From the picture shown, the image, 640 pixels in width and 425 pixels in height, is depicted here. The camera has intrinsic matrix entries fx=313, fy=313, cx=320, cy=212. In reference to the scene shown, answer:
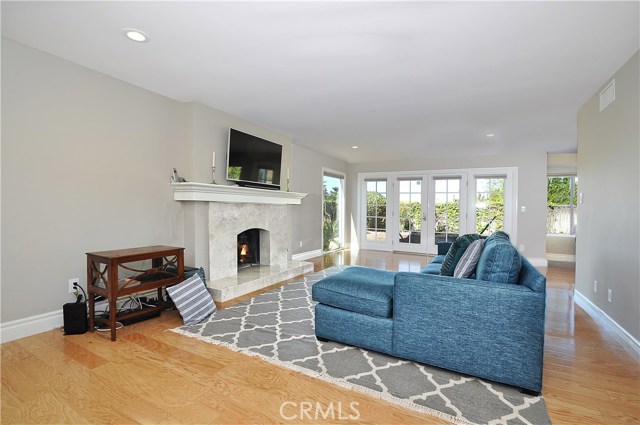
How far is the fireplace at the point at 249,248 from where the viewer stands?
474 cm

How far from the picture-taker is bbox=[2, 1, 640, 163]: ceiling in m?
1.98

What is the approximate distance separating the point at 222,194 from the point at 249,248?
1389mm

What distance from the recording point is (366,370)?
2.07 m

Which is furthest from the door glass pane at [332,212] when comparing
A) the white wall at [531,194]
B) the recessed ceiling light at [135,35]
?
the recessed ceiling light at [135,35]

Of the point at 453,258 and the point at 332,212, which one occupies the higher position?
the point at 332,212

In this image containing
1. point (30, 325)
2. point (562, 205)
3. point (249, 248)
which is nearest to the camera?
point (30, 325)

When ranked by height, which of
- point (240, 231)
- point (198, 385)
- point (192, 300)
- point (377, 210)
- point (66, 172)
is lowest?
point (198, 385)

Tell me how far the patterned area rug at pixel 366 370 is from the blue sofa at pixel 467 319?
0.08 metres

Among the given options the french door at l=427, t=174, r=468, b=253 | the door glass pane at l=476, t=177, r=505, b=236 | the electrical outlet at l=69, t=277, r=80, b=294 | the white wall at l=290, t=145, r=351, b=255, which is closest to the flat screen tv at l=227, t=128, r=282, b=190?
the white wall at l=290, t=145, r=351, b=255

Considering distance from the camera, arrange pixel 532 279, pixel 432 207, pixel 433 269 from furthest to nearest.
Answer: pixel 432 207, pixel 433 269, pixel 532 279

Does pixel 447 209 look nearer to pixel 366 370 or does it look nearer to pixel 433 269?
pixel 433 269

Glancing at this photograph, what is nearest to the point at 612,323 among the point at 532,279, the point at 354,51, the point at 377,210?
the point at 532,279

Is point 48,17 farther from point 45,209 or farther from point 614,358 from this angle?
point 614,358

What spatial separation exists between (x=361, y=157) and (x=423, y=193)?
1.67 m
